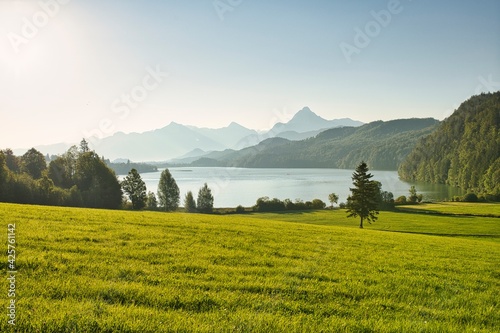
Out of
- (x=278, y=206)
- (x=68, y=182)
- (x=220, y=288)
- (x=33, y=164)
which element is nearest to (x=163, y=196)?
(x=68, y=182)

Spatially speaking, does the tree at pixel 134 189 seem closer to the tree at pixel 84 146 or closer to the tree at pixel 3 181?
the tree at pixel 84 146

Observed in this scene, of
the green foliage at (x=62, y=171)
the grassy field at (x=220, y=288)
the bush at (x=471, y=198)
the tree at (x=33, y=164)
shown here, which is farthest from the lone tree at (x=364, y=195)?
the bush at (x=471, y=198)

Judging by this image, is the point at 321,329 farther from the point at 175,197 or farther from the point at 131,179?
the point at 175,197

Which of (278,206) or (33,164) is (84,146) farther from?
(278,206)

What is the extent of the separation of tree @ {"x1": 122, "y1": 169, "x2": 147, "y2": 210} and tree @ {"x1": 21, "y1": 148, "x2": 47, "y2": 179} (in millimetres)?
23610

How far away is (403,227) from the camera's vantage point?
74.1 metres

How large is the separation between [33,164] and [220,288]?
99.6 m

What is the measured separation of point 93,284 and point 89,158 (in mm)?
84881

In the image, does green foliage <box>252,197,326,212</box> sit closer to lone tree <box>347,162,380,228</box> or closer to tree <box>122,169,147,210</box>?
tree <box>122,169,147,210</box>

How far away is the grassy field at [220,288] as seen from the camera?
19.8 ft

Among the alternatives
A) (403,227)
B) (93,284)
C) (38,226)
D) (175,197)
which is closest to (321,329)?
(93,284)

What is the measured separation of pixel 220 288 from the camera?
7.95m

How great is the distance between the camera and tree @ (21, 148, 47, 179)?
282 ft

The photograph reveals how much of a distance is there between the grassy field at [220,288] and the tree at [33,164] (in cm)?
8864
